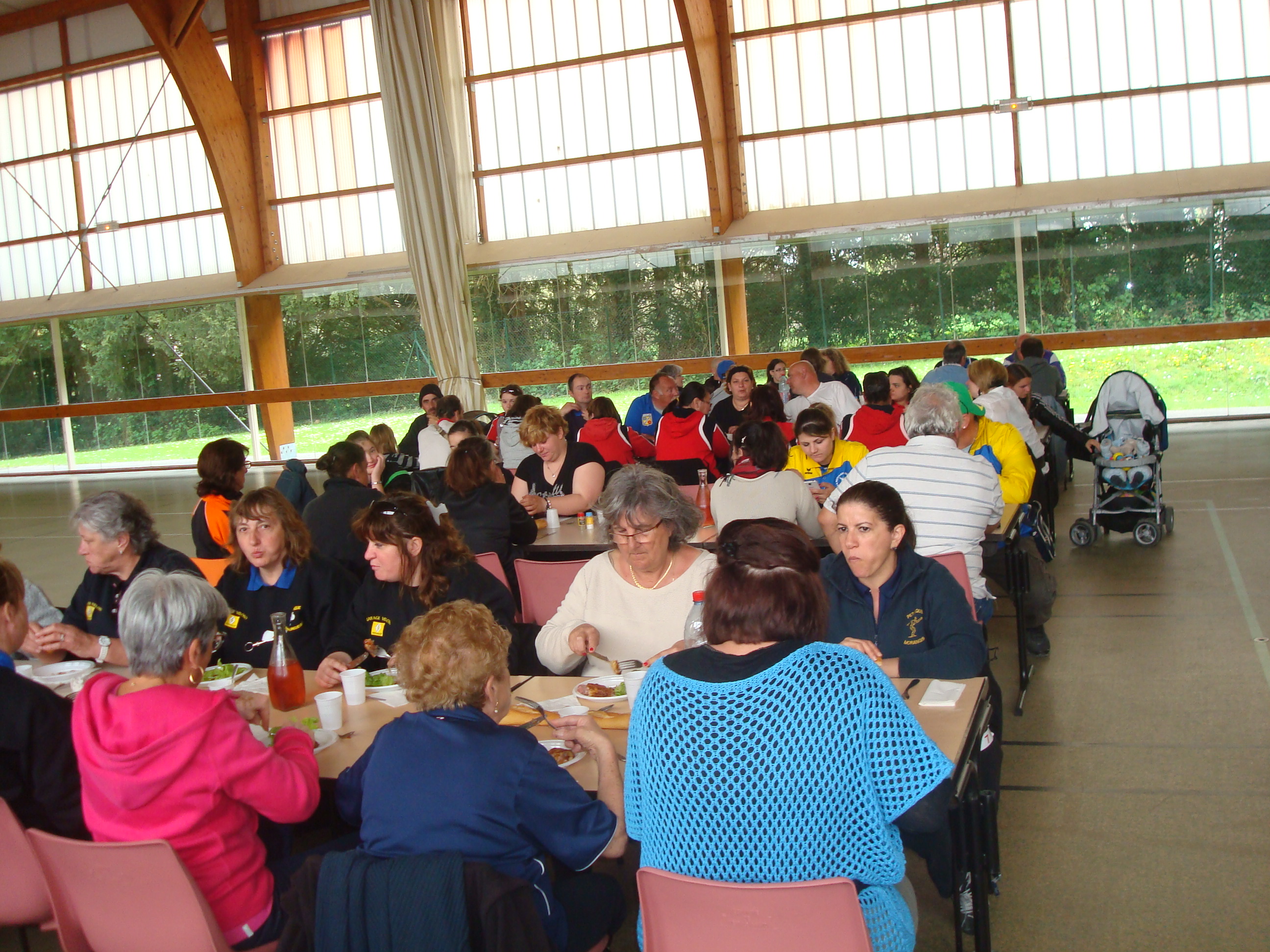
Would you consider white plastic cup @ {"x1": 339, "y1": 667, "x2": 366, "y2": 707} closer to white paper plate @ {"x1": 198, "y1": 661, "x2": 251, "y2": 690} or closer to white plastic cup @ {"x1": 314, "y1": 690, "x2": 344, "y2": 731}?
white plastic cup @ {"x1": 314, "y1": 690, "x2": 344, "y2": 731}

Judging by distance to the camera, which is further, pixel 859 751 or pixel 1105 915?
pixel 1105 915

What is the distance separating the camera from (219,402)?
59.9 feet

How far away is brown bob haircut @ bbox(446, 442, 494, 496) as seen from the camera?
4.96 m

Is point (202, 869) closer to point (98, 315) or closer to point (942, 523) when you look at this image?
point (942, 523)

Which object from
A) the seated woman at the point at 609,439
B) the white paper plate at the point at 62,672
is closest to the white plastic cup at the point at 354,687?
the white paper plate at the point at 62,672

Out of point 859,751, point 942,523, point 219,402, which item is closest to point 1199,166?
point 942,523

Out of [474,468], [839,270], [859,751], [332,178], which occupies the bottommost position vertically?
[859,751]

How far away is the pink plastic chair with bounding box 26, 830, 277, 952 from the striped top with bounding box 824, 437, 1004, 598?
2.71m

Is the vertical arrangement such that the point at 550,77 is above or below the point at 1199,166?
above

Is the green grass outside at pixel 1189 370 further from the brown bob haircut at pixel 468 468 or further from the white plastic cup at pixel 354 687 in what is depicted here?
the white plastic cup at pixel 354 687

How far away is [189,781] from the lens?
2.16 m

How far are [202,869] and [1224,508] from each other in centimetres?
802

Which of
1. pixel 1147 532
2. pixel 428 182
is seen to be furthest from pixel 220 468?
pixel 428 182

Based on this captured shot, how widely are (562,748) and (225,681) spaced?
1353 millimetres
